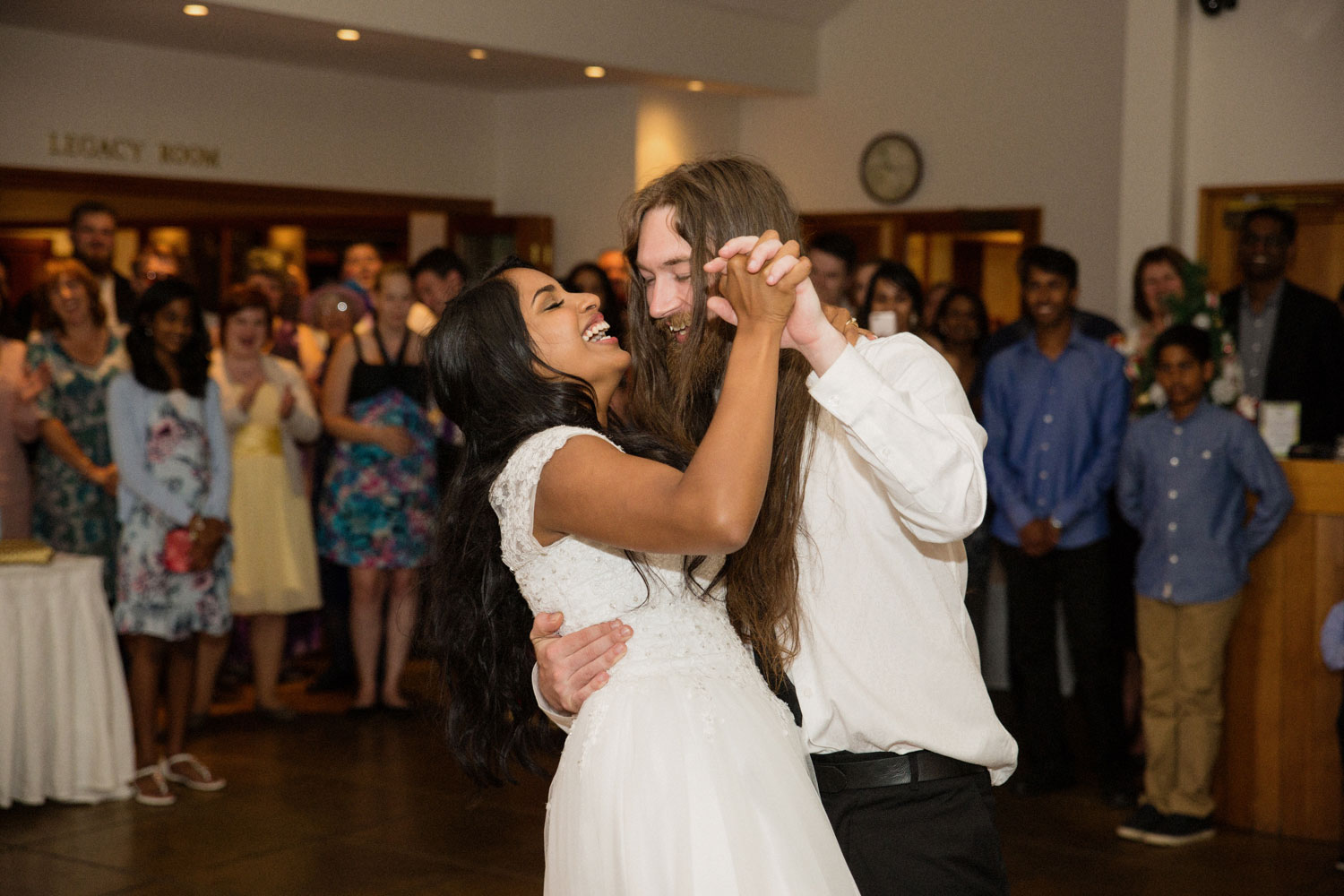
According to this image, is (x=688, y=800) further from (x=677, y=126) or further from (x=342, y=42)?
(x=677, y=126)

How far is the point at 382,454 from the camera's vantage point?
589 cm

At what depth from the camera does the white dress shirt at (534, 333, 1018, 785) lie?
175cm

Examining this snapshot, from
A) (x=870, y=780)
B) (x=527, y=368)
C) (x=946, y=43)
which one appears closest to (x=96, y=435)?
(x=527, y=368)

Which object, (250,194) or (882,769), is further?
(250,194)

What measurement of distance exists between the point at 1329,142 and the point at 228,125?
6.11m

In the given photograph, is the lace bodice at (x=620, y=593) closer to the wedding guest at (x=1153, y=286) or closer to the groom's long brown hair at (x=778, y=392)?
the groom's long brown hair at (x=778, y=392)

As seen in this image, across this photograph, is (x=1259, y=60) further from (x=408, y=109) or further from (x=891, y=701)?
(x=891, y=701)

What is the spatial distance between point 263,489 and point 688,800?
4.49 meters

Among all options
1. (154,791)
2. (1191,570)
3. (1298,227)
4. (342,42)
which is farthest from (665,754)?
(1298,227)

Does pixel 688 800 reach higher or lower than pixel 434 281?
lower

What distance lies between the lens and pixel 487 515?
2014mm

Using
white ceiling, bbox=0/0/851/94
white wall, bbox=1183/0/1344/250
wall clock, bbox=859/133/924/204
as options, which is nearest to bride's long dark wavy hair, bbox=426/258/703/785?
white ceiling, bbox=0/0/851/94

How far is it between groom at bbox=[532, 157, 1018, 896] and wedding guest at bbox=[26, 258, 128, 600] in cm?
421

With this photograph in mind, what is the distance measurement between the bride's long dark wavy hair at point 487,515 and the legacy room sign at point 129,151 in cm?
628
